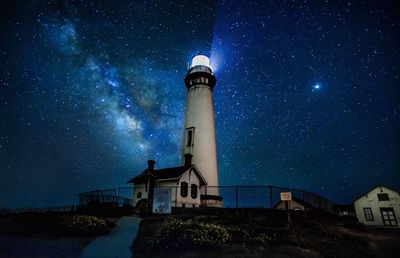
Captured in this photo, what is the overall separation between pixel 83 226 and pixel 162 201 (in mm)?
7399

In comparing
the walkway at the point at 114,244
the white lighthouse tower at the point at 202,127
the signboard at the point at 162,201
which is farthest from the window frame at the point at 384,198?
the walkway at the point at 114,244

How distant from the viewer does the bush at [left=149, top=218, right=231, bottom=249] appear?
11.0 m

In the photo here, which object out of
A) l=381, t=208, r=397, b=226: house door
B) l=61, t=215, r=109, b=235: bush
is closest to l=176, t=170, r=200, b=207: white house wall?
l=61, t=215, r=109, b=235: bush

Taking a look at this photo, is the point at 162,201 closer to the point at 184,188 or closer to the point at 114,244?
the point at 184,188

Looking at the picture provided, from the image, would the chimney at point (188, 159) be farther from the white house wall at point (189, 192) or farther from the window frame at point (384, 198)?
the window frame at point (384, 198)

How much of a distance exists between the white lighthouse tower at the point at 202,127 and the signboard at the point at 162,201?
6847mm

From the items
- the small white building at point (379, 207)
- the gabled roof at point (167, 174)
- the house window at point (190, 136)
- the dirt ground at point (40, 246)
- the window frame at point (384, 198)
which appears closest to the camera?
the dirt ground at point (40, 246)

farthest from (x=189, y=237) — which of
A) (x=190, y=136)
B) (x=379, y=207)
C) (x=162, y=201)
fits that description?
(x=379, y=207)

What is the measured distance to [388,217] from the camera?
33844 millimetres

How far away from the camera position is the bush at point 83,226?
12938 millimetres

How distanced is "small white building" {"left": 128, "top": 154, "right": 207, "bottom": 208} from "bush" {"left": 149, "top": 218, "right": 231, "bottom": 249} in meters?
11.1

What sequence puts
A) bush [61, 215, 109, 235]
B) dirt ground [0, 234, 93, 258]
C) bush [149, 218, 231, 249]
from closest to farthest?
1. dirt ground [0, 234, 93, 258]
2. bush [149, 218, 231, 249]
3. bush [61, 215, 109, 235]

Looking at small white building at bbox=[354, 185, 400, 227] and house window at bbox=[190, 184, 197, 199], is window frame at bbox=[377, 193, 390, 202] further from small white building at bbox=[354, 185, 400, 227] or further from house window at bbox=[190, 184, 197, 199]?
house window at bbox=[190, 184, 197, 199]

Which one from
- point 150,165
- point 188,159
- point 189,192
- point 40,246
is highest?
point 188,159
